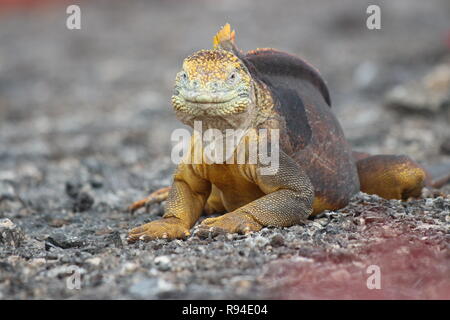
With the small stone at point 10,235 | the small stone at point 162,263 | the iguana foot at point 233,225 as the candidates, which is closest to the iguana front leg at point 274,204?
the iguana foot at point 233,225

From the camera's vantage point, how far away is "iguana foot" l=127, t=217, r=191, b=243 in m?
5.45

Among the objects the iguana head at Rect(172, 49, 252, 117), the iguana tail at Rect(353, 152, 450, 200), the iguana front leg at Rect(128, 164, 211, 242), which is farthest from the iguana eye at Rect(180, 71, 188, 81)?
the iguana tail at Rect(353, 152, 450, 200)

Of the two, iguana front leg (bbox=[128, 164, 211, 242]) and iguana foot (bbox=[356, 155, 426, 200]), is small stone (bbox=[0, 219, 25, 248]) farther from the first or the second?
iguana foot (bbox=[356, 155, 426, 200])

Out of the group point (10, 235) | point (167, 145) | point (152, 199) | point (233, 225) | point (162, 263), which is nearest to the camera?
point (162, 263)

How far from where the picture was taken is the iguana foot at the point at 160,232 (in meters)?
5.45

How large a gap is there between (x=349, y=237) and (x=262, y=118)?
3.53 feet

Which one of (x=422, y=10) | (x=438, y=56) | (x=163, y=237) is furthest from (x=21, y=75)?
(x=163, y=237)

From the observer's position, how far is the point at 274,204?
211 inches

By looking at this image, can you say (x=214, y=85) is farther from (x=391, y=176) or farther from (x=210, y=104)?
(x=391, y=176)

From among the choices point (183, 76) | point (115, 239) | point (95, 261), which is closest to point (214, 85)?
point (183, 76)

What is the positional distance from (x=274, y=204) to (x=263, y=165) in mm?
295

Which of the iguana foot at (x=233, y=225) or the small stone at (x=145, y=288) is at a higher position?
the iguana foot at (x=233, y=225)

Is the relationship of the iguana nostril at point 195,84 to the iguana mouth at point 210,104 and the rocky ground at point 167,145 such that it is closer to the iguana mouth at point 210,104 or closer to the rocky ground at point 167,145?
the iguana mouth at point 210,104

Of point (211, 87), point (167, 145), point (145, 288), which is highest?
point (167, 145)
